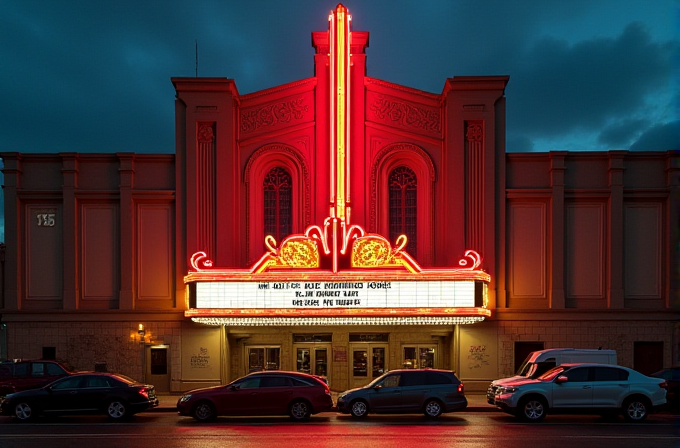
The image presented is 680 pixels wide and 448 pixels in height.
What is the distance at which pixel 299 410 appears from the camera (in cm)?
1828

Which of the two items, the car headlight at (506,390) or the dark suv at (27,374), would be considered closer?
the car headlight at (506,390)

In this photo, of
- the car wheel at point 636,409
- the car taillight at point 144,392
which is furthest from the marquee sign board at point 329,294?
the car wheel at point 636,409

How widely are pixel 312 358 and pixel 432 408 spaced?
788cm

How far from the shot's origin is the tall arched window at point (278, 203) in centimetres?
2542

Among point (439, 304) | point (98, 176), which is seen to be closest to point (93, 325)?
point (98, 176)

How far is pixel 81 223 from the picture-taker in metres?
25.0

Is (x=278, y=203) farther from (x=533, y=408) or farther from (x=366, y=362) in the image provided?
(x=533, y=408)

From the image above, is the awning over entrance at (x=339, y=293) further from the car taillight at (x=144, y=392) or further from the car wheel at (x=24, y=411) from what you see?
the car wheel at (x=24, y=411)

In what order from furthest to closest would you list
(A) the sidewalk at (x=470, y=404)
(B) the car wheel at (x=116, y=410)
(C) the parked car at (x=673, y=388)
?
(A) the sidewalk at (x=470, y=404) < (C) the parked car at (x=673, y=388) < (B) the car wheel at (x=116, y=410)

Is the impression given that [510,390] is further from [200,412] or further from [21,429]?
[21,429]

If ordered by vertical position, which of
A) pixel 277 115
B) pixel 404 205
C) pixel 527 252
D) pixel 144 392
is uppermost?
pixel 277 115

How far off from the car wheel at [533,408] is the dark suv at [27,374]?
1366 cm

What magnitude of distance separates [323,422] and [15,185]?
1457 cm

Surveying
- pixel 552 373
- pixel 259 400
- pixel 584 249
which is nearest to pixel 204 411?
pixel 259 400
